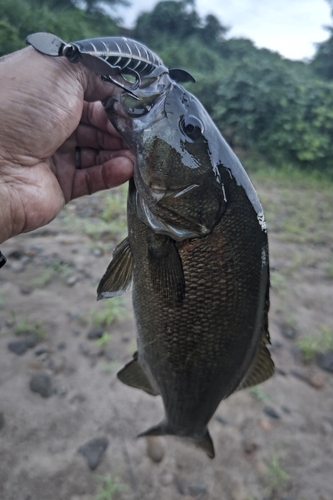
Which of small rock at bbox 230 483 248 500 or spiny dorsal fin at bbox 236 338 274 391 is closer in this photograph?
spiny dorsal fin at bbox 236 338 274 391

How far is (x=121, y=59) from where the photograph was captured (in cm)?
132

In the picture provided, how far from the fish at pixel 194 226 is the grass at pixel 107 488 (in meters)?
1.14

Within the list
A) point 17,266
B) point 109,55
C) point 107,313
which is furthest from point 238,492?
point 17,266

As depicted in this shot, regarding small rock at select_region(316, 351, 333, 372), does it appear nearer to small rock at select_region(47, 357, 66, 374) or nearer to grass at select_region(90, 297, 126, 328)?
grass at select_region(90, 297, 126, 328)

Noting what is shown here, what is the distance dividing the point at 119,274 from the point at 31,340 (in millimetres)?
1668

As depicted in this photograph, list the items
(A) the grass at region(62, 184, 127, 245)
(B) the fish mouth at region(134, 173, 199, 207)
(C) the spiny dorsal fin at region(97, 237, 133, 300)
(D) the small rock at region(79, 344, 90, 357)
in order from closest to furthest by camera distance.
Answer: (B) the fish mouth at region(134, 173, 199, 207), (C) the spiny dorsal fin at region(97, 237, 133, 300), (D) the small rock at region(79, 344, 90, 357), (A) the grass at region(62, 184, 127, 245)

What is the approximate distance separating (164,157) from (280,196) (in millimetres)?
6541

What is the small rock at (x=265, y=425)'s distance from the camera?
2566 mm

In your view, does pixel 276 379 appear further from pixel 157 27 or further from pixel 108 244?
pixel 157 27

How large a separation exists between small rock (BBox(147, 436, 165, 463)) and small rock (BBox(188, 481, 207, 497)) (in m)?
0.24

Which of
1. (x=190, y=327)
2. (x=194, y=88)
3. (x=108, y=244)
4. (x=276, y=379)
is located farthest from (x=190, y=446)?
(x=194, y=88)

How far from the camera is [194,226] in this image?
1371 millimetres

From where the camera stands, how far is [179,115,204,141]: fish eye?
4.50ft

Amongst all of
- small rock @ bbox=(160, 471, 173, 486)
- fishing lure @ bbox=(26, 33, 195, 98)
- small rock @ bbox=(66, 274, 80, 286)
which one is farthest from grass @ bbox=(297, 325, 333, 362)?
fishing lure @ bbox=(26, 33, 195, 98)
